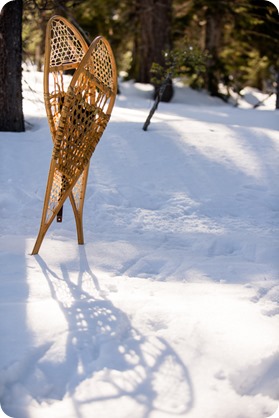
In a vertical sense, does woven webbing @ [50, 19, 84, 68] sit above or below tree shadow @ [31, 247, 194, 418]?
above

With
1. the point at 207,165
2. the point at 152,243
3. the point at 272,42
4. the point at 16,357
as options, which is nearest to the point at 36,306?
the point at 16,357

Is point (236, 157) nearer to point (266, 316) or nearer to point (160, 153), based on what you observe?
point (160, 153)

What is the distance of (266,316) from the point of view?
2.74 meters

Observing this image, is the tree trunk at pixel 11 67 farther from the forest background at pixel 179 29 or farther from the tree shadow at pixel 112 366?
the tree shadow at pixel 112 366

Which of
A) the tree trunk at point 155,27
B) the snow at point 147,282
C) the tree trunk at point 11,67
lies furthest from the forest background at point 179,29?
the snow at point 147,282

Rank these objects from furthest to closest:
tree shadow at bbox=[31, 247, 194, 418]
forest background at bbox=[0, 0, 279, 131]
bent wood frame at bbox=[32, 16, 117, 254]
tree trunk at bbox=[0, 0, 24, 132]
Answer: forest background at bbox=[0, 0, 279, 131] → tree trunk at bbox=[0, 0, 24, 132] → bent wood frame at bbox=[32, 16, 117, 254] → tree shadow at bbox=[31, 247, 194, 418]

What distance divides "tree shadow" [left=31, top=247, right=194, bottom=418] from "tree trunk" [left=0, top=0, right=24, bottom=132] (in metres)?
4.01

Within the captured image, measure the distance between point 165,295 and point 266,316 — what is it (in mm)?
579

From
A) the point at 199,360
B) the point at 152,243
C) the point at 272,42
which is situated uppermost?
the point at 272,42

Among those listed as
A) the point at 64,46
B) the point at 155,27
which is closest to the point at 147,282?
the point at 64,46

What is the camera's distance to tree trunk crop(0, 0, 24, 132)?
585 cm

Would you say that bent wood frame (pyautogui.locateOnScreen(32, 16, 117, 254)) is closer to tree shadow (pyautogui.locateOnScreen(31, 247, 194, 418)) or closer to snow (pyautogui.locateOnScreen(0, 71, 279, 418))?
snow (pyautogui.locateOnScreen(0, 71, 279, 418))

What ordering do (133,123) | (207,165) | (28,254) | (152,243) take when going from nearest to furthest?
(28,254) → (152,243) → (207,165) → (133,123)

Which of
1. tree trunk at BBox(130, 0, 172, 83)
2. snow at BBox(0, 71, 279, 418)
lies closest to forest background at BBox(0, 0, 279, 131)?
tree trunk at BBox(130, 0, 172, 83)
